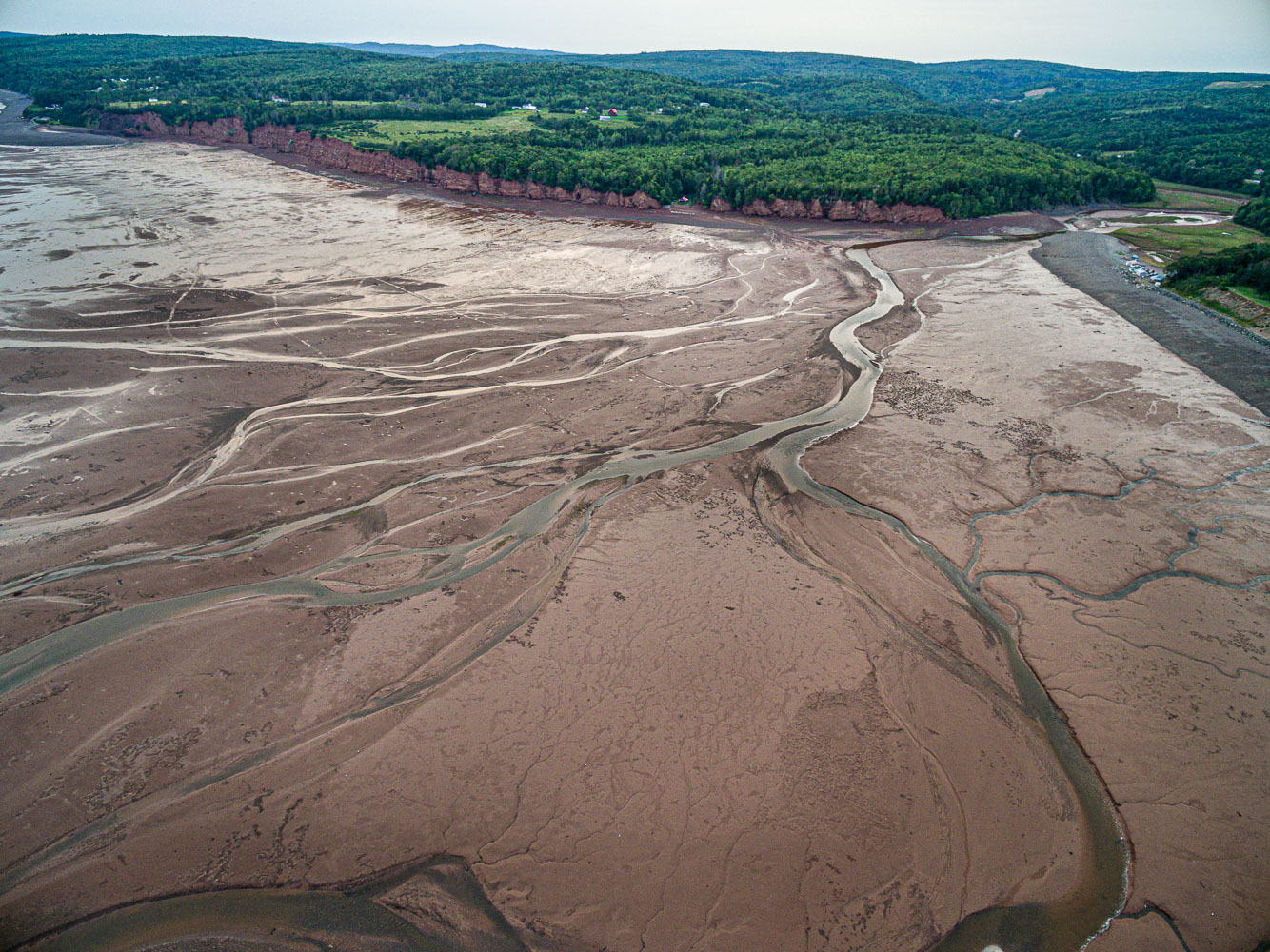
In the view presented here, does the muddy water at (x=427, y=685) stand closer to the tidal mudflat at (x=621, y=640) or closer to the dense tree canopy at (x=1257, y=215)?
the tidal mudflat at (x=621, y=640)

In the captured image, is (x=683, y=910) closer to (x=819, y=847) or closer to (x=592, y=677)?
(x=819, y=847)

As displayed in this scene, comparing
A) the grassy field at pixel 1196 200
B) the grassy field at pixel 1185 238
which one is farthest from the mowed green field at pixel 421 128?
the grassy field at pixel 1196 200

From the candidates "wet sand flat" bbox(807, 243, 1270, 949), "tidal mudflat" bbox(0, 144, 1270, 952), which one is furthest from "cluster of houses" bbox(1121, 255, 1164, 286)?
"tidal mudflat" bbox(0, 144, 1270, 952)

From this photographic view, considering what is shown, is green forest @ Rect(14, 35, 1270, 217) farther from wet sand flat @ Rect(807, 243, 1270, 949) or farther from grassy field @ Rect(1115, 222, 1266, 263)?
wet sand flat @ Rect(807, 243, 1270, 949)

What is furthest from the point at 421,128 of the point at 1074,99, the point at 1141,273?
the point at 1074,99

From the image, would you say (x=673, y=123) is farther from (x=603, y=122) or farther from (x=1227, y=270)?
(x=1227, y=270)

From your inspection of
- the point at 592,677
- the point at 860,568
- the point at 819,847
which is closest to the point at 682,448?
the point at 860,568
